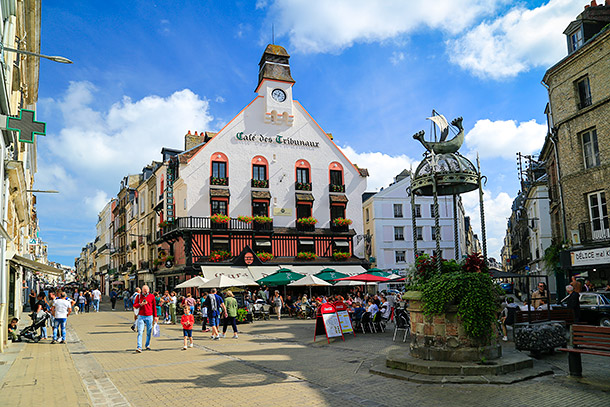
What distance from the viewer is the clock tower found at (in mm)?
34375

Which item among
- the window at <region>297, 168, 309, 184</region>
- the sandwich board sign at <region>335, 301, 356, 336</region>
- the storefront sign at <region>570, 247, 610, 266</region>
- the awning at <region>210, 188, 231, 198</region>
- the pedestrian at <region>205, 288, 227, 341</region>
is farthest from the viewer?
the window at <region>297, 168, 309, 184</region>

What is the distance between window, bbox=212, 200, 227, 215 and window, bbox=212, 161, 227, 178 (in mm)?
1879

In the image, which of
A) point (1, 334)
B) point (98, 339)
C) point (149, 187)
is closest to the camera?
point (1, 334)

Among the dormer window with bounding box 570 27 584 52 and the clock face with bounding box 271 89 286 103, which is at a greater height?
the clock face with bounding box 271 89 286 103

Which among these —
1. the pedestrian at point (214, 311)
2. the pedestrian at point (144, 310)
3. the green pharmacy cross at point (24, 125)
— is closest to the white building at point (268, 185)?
the pedestrian at point (214, 311)

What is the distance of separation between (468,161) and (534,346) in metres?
4.21

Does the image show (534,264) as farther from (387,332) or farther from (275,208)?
(387,332)

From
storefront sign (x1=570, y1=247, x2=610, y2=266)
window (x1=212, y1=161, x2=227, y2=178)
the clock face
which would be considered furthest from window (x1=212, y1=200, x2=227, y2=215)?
storefront sign (x1=570, y1=247, x2=610, y2=266)

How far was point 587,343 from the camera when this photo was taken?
23.9 ft

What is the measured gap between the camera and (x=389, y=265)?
43.1m

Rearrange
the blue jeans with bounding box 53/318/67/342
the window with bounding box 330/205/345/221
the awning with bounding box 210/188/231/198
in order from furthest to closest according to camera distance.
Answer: the window with bounding box 330/205/345/221 → the awning with bounding box 210/188/231/198 → the blue jeans with bounding box 53/318/67/342

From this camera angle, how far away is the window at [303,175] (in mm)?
35041

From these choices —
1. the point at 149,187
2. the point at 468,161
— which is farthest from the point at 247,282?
the point at 149,187

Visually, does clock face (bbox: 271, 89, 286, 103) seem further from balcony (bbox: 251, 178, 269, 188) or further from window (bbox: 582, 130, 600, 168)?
window (bbox: 582, 130, 600, 168)
